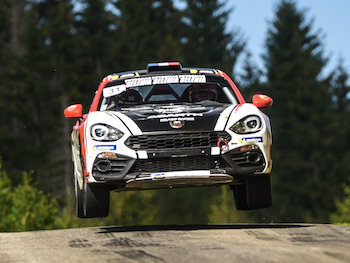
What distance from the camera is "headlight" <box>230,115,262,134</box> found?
767cm

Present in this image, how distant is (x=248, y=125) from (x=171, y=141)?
85cm

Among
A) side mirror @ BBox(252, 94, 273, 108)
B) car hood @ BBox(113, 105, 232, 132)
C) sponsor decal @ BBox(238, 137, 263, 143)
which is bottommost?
sponsor decal @ BBox(238, 137, 263, 143)

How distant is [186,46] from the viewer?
2621 inches

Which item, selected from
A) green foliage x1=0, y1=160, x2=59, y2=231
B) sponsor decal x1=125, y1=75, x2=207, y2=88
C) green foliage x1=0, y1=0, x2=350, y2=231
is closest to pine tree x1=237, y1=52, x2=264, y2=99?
green foliage x1=0, y1=0, x2=350, y2=231

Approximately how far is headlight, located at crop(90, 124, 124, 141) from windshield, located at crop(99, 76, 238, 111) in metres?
0.91

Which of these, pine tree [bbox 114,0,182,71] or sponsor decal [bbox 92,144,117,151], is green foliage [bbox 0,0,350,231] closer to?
pine tree [bbox 114,0,182,71]

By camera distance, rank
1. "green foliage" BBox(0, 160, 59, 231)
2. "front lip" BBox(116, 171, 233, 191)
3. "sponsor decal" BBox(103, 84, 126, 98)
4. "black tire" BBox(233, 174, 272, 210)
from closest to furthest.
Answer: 1. "front lip" BBox(116, 171, 233, 191)
2. "black tire" BBox(233, 174, 272, 210)
3. "sponsor decal" BBox(103, 84, 126, 98)
4. "green foliage" BBox(0, 160, 59, 231)

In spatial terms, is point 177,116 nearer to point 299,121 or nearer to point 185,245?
point 185,245

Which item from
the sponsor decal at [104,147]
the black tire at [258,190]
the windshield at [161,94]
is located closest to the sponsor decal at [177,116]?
the sponsor decal at [104,147]

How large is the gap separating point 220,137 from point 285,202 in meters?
51.7

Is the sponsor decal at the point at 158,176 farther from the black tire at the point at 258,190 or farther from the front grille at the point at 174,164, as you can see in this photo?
the black tire at the point at 258,190

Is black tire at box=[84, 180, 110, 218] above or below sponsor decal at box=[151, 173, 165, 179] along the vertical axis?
below

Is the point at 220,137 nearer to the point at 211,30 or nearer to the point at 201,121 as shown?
the point at 201,121

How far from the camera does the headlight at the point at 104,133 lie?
25.0 feet
